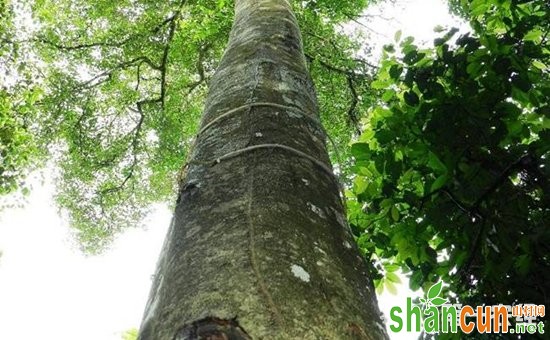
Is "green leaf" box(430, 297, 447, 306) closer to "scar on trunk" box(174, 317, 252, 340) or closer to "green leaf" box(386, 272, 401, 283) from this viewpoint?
"green leaf" box(386, 272, 401, 283)

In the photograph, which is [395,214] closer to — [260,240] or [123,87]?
[260,240]

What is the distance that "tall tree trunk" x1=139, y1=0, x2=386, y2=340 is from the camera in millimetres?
1166

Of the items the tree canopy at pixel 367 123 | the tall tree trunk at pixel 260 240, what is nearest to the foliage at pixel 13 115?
the tree canopy at pixel 367 123

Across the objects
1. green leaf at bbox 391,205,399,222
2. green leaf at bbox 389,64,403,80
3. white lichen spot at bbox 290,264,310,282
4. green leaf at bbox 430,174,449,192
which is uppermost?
green leaf at bbox 389,64,403,80

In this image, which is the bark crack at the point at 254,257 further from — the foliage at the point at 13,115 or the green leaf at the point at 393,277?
the foliage at the point at 13,115

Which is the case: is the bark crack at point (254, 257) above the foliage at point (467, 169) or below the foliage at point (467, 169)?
below

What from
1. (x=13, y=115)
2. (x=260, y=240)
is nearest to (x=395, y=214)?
(x=260, y=240)

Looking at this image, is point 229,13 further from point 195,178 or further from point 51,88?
A: point 195,178

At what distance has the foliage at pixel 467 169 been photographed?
2234 mm

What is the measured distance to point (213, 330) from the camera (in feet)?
3.60

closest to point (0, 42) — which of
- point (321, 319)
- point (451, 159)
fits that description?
point (451, 159)

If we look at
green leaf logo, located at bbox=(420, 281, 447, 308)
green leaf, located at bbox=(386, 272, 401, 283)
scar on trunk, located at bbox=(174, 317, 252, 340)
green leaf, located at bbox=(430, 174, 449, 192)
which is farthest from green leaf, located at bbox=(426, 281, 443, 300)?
scar on trunk, located at bbox=(174, 317, 252, 340)

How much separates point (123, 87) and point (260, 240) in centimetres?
951

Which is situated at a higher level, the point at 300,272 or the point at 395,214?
the point at 395,214
